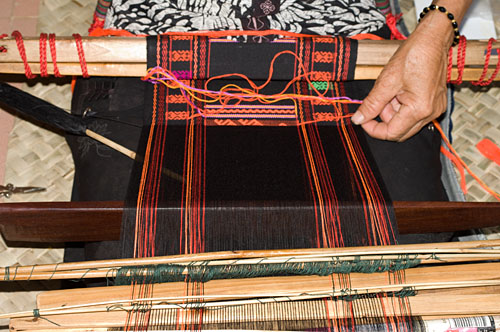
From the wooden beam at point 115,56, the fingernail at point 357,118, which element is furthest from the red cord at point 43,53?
the fingernail at point 357,118

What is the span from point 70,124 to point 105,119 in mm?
140

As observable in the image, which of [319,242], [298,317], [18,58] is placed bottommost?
[298,317]

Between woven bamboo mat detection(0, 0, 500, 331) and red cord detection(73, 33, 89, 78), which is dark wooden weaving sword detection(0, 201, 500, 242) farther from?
red cord detection(73, 33, 89, 78)

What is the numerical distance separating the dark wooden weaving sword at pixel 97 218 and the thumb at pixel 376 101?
16.0 inches

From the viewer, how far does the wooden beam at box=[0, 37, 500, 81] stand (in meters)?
1.78

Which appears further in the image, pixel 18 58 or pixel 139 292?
pixel 18 58

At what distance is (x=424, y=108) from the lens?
1.74m

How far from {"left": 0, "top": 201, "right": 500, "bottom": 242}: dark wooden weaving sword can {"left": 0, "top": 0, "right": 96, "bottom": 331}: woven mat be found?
46 cm

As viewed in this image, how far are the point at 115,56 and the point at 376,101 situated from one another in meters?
1.00

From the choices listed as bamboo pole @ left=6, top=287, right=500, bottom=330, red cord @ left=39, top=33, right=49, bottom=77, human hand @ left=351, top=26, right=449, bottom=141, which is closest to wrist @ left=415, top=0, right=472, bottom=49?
human hand @ left=351, top=26, right=449, bottom=141

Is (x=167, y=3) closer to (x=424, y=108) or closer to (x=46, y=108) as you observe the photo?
(x=46, y=108)

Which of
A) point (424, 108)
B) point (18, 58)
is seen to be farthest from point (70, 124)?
point (424, 108)

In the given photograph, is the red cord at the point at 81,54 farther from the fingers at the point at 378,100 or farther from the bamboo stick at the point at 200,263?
the fingers at the point at 378,100

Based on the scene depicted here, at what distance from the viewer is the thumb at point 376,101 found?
5.86ft
